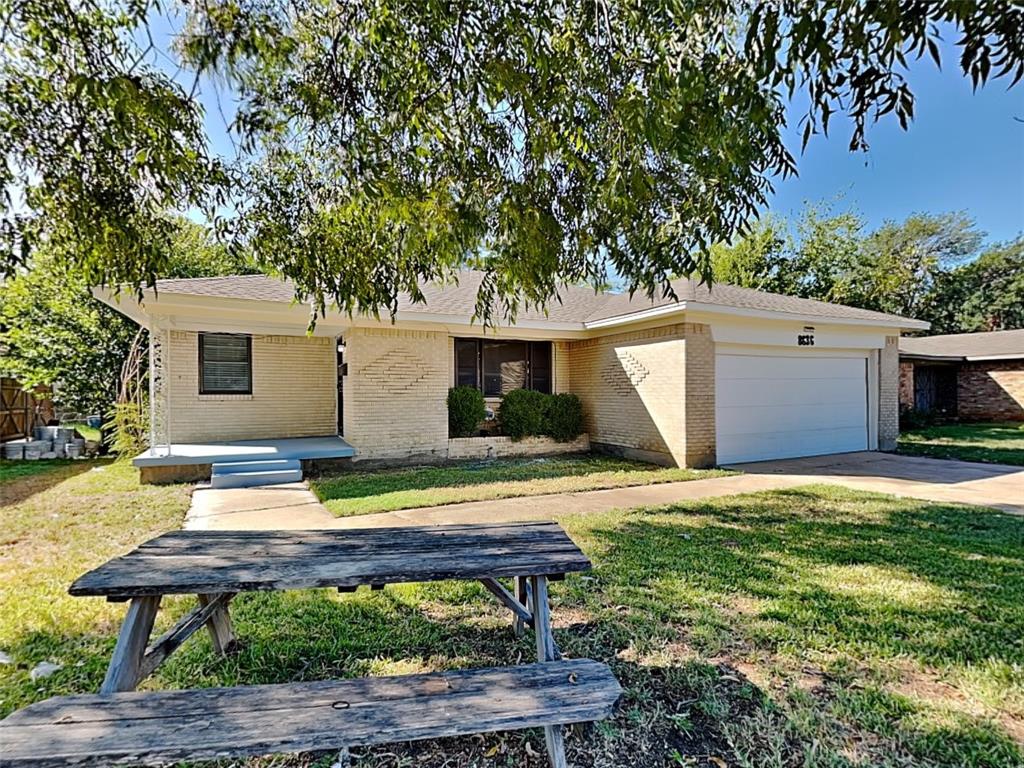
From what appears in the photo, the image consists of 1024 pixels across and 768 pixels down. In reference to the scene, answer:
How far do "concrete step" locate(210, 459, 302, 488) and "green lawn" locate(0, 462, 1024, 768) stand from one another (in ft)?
7.93

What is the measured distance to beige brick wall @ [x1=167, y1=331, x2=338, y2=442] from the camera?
9711mm

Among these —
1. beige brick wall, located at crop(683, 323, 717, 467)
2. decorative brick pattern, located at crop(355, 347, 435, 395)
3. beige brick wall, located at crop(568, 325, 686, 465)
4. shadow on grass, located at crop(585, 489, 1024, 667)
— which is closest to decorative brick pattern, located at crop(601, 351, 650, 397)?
beige brick wall, located at crop(568, 325, 686, 465)

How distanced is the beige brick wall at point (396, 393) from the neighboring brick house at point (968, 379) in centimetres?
1546

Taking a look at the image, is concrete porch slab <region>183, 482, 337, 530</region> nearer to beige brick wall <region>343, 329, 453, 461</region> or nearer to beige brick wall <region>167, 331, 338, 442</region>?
beige brick wall <region>343, 329, 453, 461</region>

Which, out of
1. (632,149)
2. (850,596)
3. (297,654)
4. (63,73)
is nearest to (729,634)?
(850,596)

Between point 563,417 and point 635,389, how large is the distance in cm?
191

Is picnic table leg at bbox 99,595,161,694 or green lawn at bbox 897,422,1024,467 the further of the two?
green lawn at bbox 897,422,1024,467

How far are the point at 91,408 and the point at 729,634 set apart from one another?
52.3 feet

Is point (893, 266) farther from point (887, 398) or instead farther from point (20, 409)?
point (20, 409)

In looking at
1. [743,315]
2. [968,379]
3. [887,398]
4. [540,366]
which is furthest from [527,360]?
[968,379]

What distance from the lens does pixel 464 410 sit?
35.8 feet

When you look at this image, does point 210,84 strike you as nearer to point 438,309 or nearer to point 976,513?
point 438,309

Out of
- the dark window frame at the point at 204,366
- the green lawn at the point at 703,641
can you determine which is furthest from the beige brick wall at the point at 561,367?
the green lawn at the point at 703,641

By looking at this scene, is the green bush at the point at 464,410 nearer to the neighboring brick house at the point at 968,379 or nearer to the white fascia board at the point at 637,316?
the white fascia board at the point at 637,316
